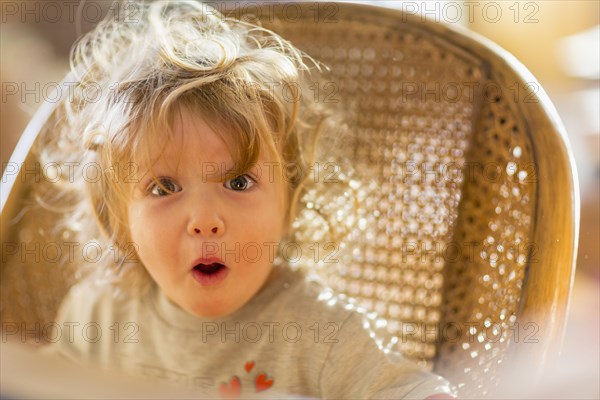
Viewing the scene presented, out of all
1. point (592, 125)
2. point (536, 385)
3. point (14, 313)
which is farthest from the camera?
point (592, 125)

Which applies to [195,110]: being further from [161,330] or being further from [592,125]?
[592,125]

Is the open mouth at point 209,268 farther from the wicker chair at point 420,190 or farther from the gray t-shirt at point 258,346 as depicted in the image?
the wicker chair at point 420,190

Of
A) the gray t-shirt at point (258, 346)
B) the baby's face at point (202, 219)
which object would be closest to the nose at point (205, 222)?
the baby's face at point (202, 219)

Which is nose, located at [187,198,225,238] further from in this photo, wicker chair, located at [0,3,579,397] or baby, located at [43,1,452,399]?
wicker chair, located at [0,3,579,397]

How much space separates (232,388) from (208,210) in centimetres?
22

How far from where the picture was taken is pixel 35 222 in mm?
875

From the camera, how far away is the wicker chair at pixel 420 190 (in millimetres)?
767

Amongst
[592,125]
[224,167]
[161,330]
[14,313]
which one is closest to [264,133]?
[224,167]

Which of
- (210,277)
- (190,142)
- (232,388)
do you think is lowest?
(232,388)

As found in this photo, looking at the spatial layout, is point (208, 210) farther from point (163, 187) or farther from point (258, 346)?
point (258, 346)

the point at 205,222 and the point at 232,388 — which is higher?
the point at 205,222

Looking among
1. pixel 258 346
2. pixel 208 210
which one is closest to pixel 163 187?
pixel 208 210

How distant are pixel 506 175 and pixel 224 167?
0.29 m

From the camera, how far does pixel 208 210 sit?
0.71 m
